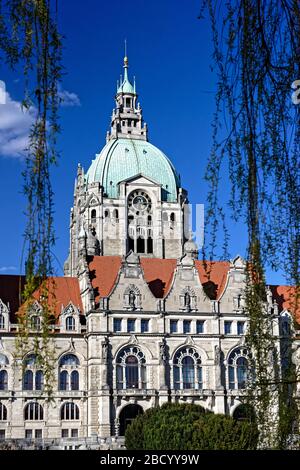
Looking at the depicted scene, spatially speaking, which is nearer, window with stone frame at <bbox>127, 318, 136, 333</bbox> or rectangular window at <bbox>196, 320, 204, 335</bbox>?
window with stone frame at <bbox>127, 318, 136, 333</bbox>

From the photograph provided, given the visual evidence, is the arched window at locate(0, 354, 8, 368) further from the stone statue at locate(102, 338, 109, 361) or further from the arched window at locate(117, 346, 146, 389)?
the arched window at locate(117, 346, 146, 389)

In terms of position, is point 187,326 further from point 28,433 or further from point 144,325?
point 28,433

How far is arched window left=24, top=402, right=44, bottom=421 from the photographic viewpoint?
5703 centimetres

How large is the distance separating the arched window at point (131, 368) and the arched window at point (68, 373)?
11.1 ft

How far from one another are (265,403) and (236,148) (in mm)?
2547

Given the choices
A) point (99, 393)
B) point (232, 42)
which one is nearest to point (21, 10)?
point (232, 42)

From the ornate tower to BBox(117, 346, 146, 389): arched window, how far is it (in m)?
16.3

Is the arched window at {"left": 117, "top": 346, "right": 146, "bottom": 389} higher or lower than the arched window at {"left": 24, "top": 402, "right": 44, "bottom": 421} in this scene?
higher

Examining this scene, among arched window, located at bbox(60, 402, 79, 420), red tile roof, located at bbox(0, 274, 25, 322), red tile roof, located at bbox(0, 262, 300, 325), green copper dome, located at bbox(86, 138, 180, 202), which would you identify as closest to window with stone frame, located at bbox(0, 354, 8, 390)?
red tile roof, located at bbox(0, 274, 25, 322)

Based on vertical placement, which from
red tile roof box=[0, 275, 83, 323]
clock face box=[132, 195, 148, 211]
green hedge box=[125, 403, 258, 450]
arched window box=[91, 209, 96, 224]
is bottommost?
green hedge box=[125, 403, 258, 450]

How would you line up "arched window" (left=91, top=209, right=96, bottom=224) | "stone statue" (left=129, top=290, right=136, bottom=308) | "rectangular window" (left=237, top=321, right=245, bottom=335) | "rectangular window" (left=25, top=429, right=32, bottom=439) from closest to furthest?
"rectangular window" (left=25, top=429, right=32, bottom=439) → "stone statue" (left=129, top=290, right=136, bottom=308) → "rectangular window" (left=237, top=321, right=245, bottom=335) → "arched window" (left=91, top=209, right=96, bottom=224)

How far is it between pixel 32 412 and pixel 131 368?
828cm
